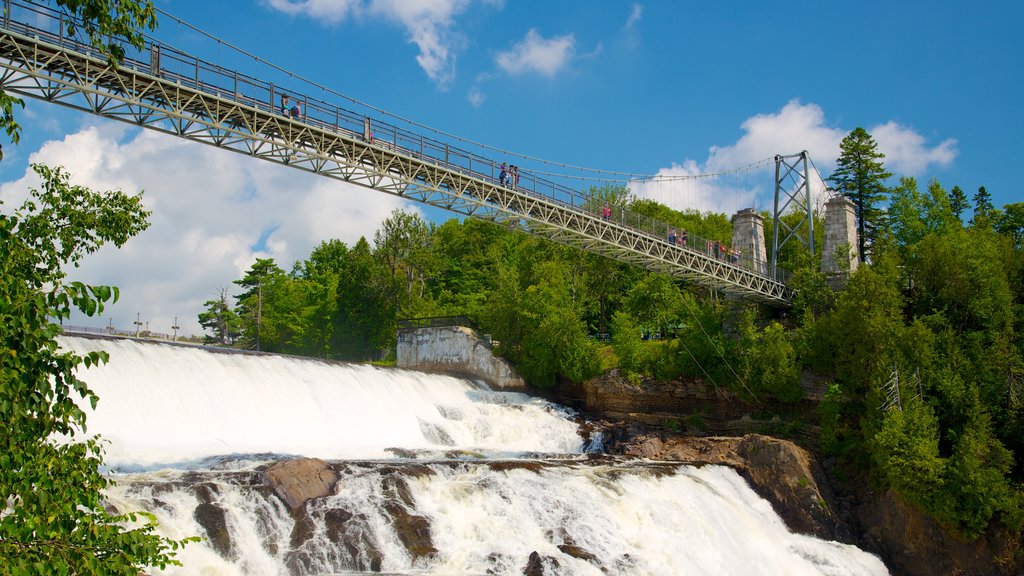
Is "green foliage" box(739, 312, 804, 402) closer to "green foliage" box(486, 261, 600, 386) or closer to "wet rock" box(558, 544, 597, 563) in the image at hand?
"green foliage" box(486, 261, 600, 386)

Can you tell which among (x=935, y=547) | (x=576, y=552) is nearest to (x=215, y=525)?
(x=576, y=552)

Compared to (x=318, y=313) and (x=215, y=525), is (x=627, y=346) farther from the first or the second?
(x=318, y=313)

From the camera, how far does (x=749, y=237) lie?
4312 centimetres

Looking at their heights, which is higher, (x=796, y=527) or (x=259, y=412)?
(x=259, y=412)

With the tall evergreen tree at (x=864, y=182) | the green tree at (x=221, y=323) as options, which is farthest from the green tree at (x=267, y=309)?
the tall evergreen tree at (x=864, y=182)

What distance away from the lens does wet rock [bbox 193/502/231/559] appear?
15.4 metres

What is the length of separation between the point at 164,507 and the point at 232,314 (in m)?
58.9

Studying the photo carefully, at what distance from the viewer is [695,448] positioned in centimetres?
2966

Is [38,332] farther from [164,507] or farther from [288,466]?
[288,466]

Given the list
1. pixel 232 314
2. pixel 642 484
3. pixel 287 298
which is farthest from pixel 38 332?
pixel 232 314

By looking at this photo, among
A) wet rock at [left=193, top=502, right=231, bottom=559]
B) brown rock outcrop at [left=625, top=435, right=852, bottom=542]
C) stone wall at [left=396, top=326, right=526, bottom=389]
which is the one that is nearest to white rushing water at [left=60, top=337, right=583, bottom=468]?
stone wall at [left=396, top=326, right=526, bottom=389]

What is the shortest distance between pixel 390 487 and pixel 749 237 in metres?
29.6

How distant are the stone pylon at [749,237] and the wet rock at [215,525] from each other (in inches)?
1243

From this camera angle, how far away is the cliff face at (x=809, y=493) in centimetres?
2483
